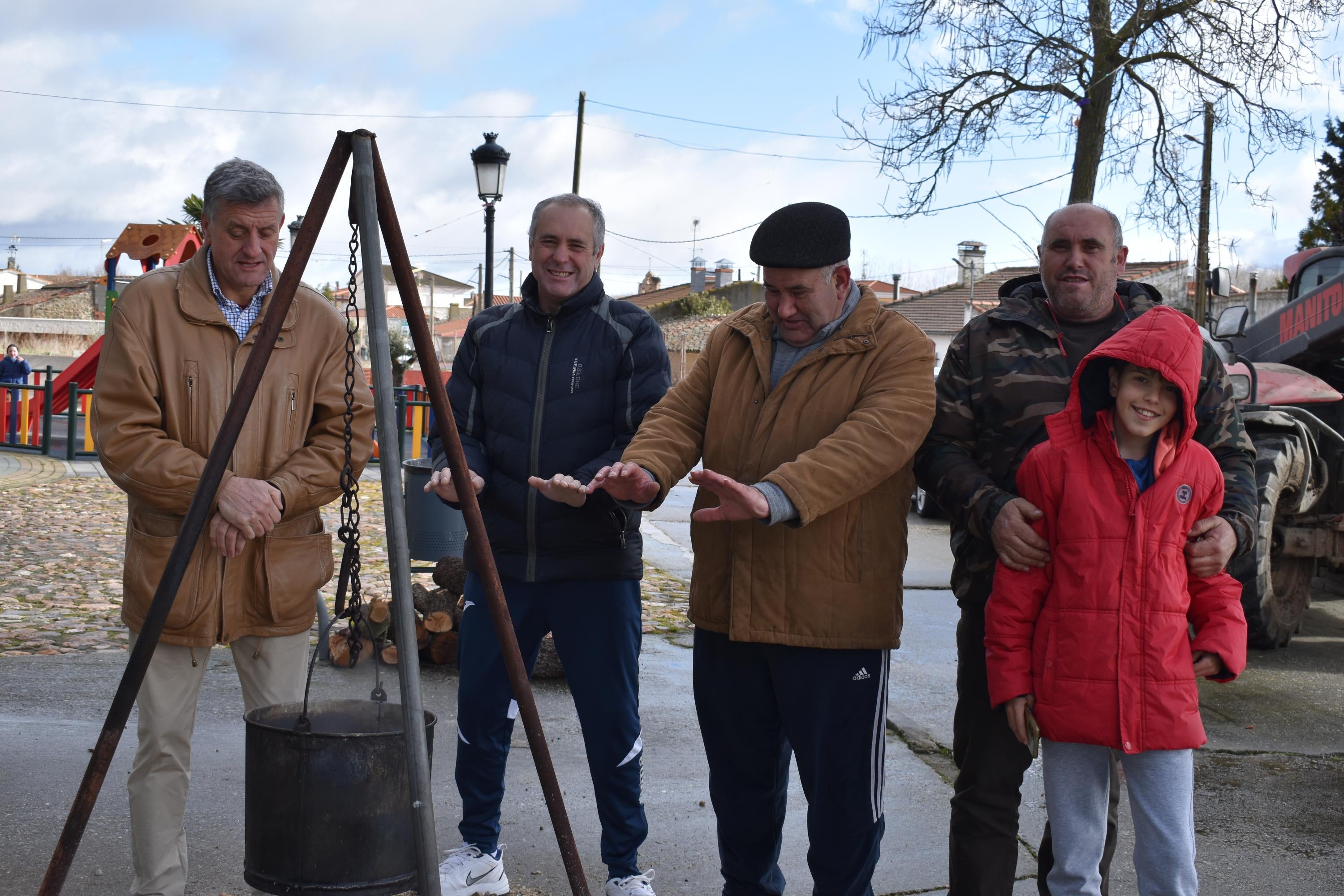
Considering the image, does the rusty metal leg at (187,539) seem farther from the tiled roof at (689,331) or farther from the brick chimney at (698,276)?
the brick chimney at (698,276)

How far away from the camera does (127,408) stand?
292 centimetres

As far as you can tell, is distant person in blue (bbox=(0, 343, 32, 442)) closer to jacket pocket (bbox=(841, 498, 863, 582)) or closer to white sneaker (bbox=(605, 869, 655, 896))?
white sneaker (bbox=(605, 869, 655, 896))

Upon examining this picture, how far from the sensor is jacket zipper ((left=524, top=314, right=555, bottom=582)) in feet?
11.1

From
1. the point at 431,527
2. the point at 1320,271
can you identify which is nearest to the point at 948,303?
the point at 1320,271

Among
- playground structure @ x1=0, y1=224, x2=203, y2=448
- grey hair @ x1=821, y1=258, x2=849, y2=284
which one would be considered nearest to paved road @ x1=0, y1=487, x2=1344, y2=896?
grey hair @ x1=821, y1=258, x2=849, y2=284

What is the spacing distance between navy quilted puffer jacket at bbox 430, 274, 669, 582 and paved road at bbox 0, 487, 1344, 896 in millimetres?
1037

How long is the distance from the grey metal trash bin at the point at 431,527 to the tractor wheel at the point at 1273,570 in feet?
12.8

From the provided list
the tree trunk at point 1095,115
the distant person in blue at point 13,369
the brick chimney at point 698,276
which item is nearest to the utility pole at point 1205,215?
the tree trunk at point 1095,115

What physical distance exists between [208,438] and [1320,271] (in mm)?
8267

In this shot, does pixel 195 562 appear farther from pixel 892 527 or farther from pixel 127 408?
pixel 892 527

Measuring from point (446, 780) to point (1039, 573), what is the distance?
2.51 meters

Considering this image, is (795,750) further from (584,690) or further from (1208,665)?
(1208,665)

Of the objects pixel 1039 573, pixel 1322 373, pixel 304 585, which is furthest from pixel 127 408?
pixel 1322 373

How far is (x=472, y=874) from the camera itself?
3.43m
